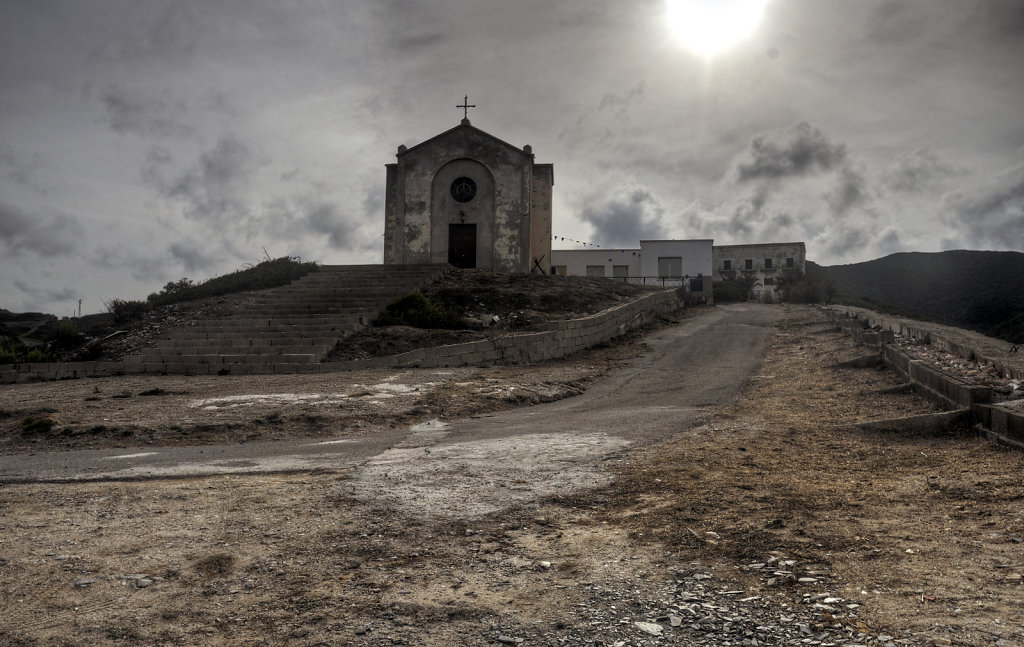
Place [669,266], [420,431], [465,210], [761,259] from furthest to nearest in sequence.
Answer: [761,259] < [669,266] < [465,210] < [420,431]

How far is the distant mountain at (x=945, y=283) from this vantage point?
200 feet

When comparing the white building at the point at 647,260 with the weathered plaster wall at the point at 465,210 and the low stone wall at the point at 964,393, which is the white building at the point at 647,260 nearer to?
the weathered plaster wall at the point at 465,210

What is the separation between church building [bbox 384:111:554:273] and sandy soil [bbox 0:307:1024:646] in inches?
844

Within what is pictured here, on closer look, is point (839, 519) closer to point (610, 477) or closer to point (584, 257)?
point (610, 477)

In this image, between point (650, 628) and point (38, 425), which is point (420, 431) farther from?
point (650, 628)

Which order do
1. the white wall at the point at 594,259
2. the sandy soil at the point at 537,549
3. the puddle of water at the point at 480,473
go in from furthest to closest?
the white wall at the point at 594,259
the puddle of water at the point at 480,473
the sandy soil at the point at 537,549

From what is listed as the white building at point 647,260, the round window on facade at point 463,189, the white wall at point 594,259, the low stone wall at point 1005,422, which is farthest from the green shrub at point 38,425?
the white wall at point 594,259

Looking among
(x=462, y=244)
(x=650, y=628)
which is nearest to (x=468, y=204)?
(x=462, y=244)

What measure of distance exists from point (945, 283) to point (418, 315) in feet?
250

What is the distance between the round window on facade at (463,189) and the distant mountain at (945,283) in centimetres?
3856

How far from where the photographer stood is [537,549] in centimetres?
448

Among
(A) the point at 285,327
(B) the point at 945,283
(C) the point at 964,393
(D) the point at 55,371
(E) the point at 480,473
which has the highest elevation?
(B) the point at 945,283

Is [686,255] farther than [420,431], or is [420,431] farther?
[686,255]

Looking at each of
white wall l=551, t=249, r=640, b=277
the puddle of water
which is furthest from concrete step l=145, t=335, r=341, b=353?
white wall l=551, t=249, r=640, b=277
